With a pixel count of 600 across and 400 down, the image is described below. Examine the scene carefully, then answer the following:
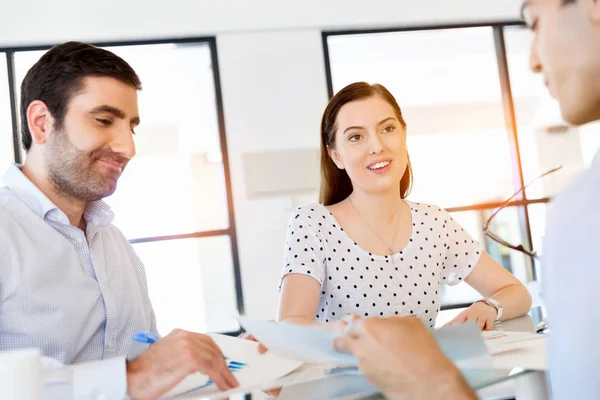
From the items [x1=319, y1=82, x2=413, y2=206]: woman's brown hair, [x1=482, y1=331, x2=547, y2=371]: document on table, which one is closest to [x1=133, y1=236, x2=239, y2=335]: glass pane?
[x1=319, y1=82, x2=413, y2=206]: woman's brown hair

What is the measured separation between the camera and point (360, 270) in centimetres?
190

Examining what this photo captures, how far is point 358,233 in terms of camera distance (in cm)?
199

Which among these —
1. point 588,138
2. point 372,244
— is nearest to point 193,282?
point 372,244

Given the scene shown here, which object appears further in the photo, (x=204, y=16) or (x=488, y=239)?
(x=488, y=239)

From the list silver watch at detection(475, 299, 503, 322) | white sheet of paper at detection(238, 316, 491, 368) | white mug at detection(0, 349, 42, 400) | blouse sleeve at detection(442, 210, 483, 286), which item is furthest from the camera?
blouse sleeve at detection(442, 210, 483, 286)

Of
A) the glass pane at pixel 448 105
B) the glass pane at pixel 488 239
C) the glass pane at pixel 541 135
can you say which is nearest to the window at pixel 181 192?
the glass pane at pixel 448 105

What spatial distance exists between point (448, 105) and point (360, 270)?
12.3 feet

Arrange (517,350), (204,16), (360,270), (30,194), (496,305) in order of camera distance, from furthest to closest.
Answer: (204,16) → (360,270) → (496,305) → (30,194) → (517,350)

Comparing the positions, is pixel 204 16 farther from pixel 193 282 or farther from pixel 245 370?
pixel 245 370

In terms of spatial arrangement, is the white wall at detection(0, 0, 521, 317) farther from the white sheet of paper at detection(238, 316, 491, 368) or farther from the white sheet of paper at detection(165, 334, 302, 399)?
the white sheet of paper at detection(238, 316, 491, 368)

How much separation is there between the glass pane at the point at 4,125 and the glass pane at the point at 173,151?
125 mm

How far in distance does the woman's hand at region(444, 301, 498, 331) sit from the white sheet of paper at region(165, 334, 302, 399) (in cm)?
63

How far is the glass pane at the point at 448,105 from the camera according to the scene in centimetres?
511

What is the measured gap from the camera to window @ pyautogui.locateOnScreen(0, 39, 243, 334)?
14.9 feet
